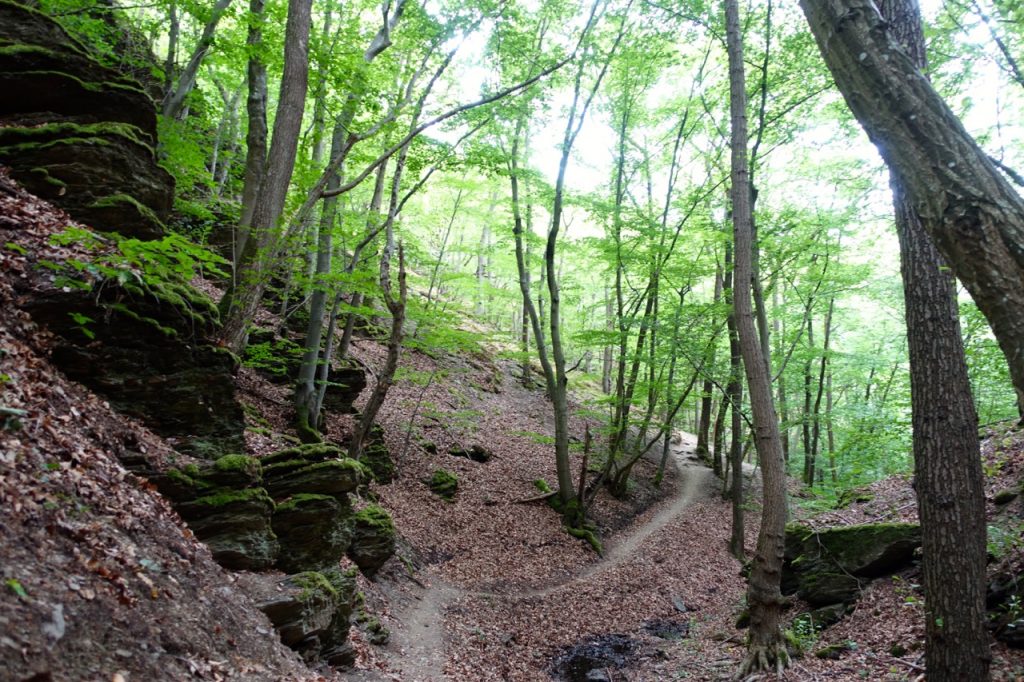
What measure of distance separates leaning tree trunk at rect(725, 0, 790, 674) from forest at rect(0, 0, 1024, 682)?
0.04m

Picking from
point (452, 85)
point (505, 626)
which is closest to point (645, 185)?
point (452, 85)

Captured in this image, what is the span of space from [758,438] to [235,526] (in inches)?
265

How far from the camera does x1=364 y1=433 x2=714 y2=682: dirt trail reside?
7.56 m

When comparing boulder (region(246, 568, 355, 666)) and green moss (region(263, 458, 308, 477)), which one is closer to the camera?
boulder (region(246, 568, 355, 666))

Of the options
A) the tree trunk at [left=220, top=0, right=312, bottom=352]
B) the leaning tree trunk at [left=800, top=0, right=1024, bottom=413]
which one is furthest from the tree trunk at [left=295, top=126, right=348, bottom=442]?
the leaning tree trunk at [left=800, top=0, right=1024, bottom=413]

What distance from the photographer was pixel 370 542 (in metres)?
9.51

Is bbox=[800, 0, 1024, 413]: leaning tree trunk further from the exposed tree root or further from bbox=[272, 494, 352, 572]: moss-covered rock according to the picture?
bbox=[272, 494, 352, 572]: moss-covered rock

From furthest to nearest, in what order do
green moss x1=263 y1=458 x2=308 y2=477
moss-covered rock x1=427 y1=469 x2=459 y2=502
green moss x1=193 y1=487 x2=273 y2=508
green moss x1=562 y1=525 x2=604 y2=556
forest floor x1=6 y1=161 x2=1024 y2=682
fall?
green moss x1=562 y1=525 x2=604 y2=556
moss-covered rock x1=427 y1=469 x2=459 y2=502
green moss x1=263 y1=458 x2=308 y2=477
green moss x1=193 y1=487 x2=273 y2=508
forest floor x1=6 y1=161 x2=1024 y2=682

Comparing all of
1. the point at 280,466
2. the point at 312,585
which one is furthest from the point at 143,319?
the point at 312,585

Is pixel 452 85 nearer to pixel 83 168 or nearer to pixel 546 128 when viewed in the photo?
pixel 546 128

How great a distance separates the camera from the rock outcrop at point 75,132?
6.60 meters

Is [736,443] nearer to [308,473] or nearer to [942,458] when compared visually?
[942,458]

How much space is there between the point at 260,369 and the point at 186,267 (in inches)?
308

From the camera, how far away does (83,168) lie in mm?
6832
